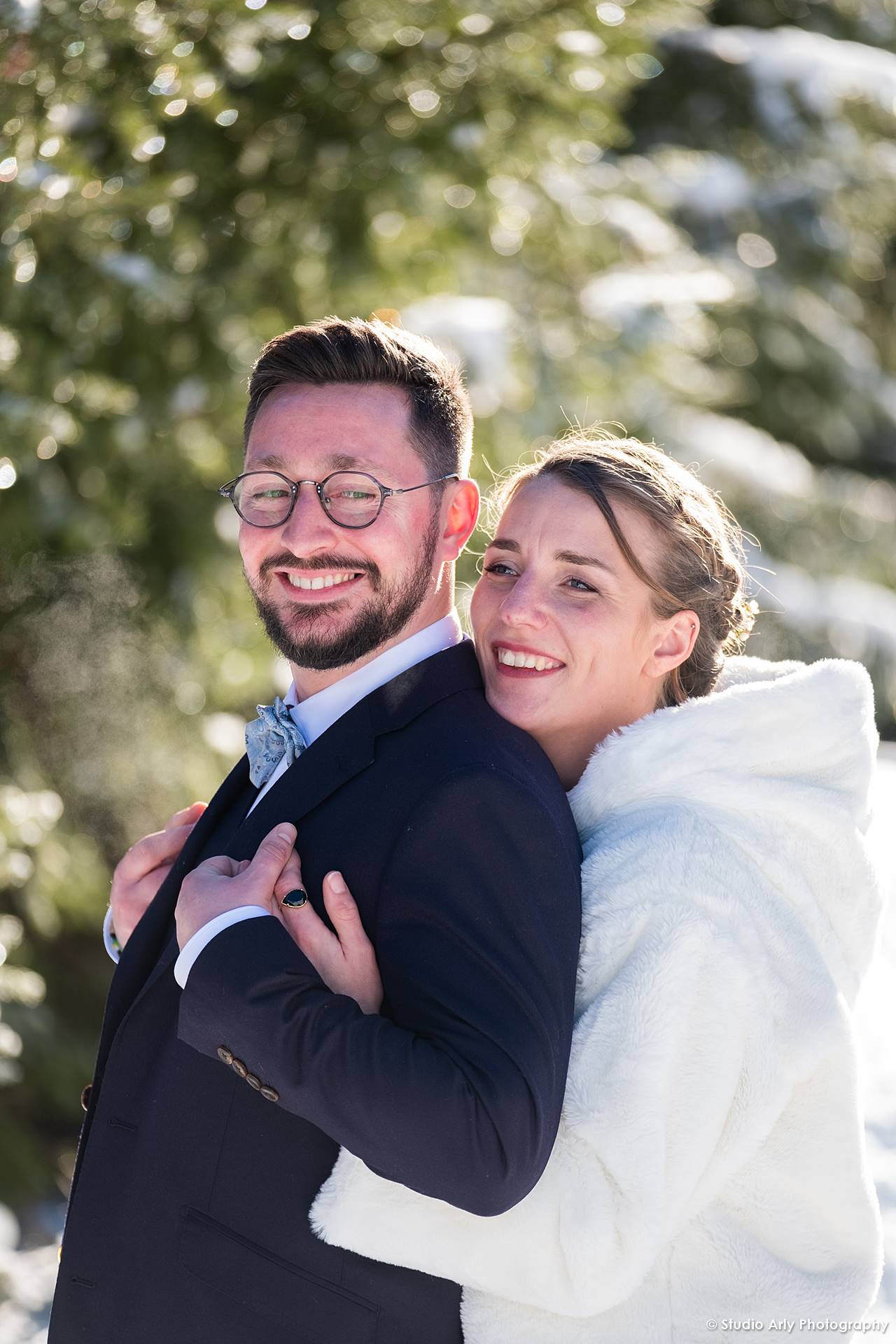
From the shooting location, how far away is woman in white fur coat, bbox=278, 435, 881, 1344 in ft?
5.55

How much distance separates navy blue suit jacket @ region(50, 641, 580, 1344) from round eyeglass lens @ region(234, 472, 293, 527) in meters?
0.36

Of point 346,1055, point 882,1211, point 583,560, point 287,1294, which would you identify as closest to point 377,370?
point 583,560

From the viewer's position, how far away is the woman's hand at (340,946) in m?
1.67

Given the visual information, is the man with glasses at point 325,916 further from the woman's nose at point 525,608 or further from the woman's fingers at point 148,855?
the woman's nose at point 525,608

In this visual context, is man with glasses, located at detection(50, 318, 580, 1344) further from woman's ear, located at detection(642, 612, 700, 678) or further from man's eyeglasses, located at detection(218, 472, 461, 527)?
woman's ear, located at detection(642, 612, 700, 678)

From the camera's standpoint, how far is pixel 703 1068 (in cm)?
173

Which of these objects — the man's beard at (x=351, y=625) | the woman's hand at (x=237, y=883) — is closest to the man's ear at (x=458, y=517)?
the man's beard at (x=351, y=625)

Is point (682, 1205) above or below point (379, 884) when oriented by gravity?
below

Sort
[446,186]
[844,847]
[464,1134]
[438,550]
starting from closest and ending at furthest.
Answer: [464,1134], [844,847], [438,550], [446,186]

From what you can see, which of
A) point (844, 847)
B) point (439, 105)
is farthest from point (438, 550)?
point (439, 105)

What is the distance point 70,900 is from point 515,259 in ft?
9.88

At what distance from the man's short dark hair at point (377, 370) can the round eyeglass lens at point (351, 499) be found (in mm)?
136

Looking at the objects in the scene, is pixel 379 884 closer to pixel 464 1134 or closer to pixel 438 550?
pixel 464 1134

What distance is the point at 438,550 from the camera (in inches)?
86.9
